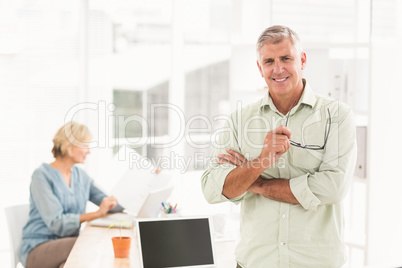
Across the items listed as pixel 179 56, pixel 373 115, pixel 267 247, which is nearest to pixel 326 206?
pixel 267 247

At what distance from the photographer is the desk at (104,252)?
2295mm

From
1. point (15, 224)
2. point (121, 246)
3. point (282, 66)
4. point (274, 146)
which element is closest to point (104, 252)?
point (121, 246)

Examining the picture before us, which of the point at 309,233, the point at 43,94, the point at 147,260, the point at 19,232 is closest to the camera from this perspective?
the point at 309,233

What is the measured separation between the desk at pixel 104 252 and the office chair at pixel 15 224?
460mm

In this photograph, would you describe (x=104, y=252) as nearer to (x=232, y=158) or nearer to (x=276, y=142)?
(x=232, y=158)

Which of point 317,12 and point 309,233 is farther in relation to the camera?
point 317,12

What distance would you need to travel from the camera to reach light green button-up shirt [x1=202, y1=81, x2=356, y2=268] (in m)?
1.71

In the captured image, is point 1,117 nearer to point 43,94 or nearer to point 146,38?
point 43,94

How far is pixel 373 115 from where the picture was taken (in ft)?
10.8

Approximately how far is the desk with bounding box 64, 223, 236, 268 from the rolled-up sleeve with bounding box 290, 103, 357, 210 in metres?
0.73

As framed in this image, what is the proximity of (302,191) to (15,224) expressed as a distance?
2049 millimetres

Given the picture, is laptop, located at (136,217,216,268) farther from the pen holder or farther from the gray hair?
the gray hair

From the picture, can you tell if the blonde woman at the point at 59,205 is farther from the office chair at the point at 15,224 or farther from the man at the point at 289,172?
the man at the point at 289,172

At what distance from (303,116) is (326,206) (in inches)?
13.0
